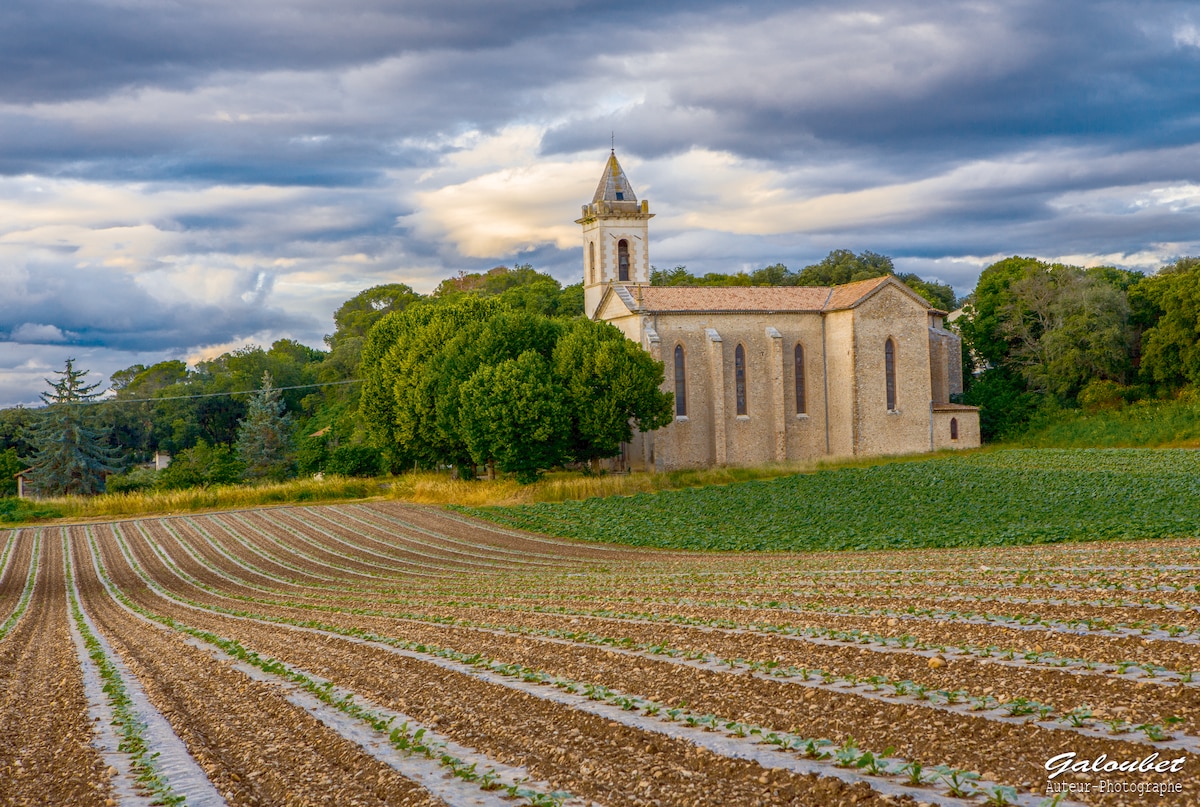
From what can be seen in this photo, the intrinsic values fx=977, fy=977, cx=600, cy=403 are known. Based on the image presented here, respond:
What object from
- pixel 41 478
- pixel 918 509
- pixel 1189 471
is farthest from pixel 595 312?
pixel 41 478

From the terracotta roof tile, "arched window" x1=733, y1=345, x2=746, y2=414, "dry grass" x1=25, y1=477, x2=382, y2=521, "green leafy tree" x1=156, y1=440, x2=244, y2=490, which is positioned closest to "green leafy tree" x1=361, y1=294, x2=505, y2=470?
"dry grass" x1=25, y1=477, x2=382, y2=521

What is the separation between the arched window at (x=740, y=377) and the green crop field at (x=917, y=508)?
7.76 metres

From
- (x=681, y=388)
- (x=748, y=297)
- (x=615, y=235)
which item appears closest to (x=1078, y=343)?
(x=748, y=297)

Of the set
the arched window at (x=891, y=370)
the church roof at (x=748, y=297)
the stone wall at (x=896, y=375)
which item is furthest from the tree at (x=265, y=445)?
the arched window at (x=891, y=370)

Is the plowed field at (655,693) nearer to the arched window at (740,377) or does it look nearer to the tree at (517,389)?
the tree at (517,389)

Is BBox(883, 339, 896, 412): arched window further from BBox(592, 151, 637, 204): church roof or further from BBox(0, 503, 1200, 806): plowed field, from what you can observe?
BBox(0, 503, 1200, 806): plowed field

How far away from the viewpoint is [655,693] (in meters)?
10.0

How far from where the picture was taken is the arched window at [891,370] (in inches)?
2058

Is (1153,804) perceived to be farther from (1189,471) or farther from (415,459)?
(415,459)

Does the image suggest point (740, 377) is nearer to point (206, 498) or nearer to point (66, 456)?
point (206, 498)

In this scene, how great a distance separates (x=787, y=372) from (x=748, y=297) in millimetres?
4559

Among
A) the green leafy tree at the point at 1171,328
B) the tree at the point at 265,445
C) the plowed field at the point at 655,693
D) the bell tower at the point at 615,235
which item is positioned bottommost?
the plowed field at the point at 655,693

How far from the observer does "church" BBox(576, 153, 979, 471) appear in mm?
50562

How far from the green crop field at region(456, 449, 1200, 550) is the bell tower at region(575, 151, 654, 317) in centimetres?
1771
